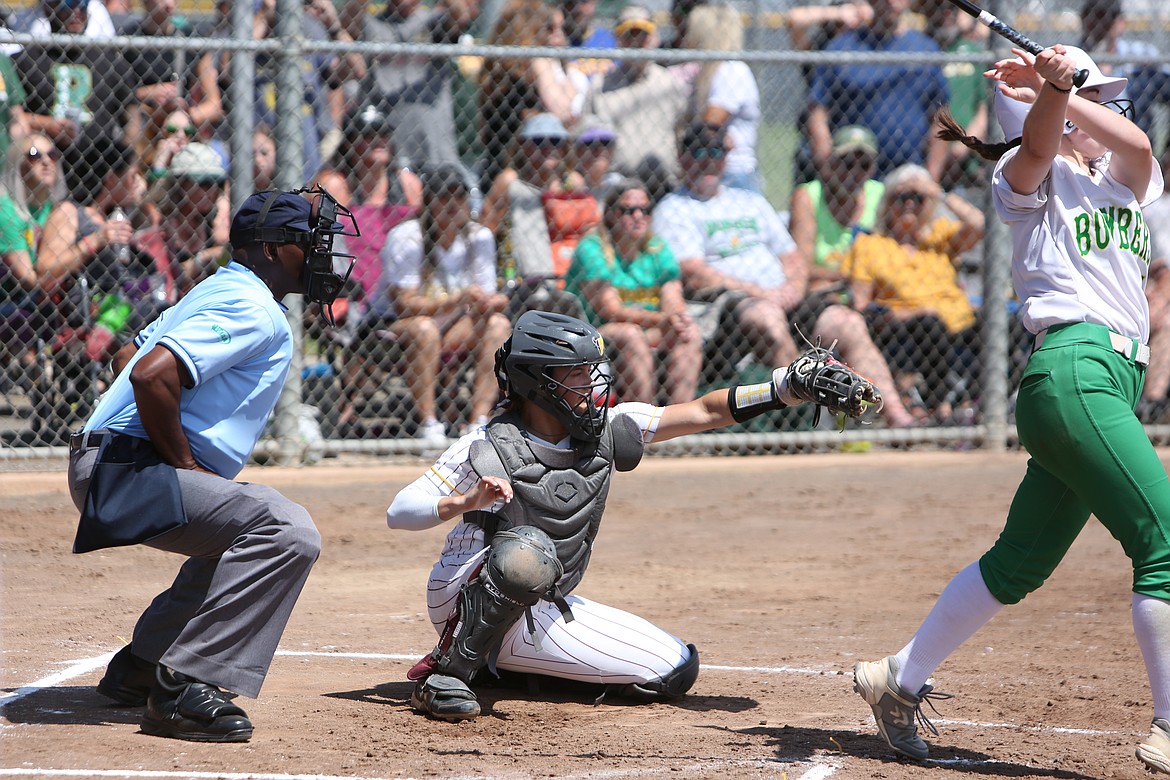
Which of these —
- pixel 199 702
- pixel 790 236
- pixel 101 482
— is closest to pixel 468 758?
pixel 199 702

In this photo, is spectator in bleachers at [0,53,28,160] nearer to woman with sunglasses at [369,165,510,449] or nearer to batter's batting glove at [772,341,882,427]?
woman with sunglasses at [369,165,510,449]

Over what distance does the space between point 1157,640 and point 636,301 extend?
17.8 feet

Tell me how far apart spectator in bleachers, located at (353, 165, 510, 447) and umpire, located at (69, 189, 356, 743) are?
420cm

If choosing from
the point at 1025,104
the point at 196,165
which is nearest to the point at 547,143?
the point at 196,165

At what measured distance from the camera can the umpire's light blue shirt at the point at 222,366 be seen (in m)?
3.61

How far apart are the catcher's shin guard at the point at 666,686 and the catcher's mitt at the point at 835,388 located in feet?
3.33

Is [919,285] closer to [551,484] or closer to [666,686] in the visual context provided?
[666,686]

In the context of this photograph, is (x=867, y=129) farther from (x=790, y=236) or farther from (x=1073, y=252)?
(x=1073, y=252)

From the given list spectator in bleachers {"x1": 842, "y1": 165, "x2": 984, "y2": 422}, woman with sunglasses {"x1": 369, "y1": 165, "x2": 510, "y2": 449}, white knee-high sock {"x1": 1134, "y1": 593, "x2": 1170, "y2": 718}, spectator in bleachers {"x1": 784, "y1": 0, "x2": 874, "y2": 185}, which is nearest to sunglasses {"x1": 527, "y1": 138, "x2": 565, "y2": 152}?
woman with sunglasses {"x1": 369, "y1": 165, "x2": 510, "y2": 449}

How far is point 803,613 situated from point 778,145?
7.76 metres

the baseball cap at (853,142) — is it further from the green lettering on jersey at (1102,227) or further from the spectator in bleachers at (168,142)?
the green lettering on jersey at (1102,227)

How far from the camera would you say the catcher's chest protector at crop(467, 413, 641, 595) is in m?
3.97

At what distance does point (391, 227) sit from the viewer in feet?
26.9

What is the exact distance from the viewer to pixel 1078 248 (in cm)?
351
